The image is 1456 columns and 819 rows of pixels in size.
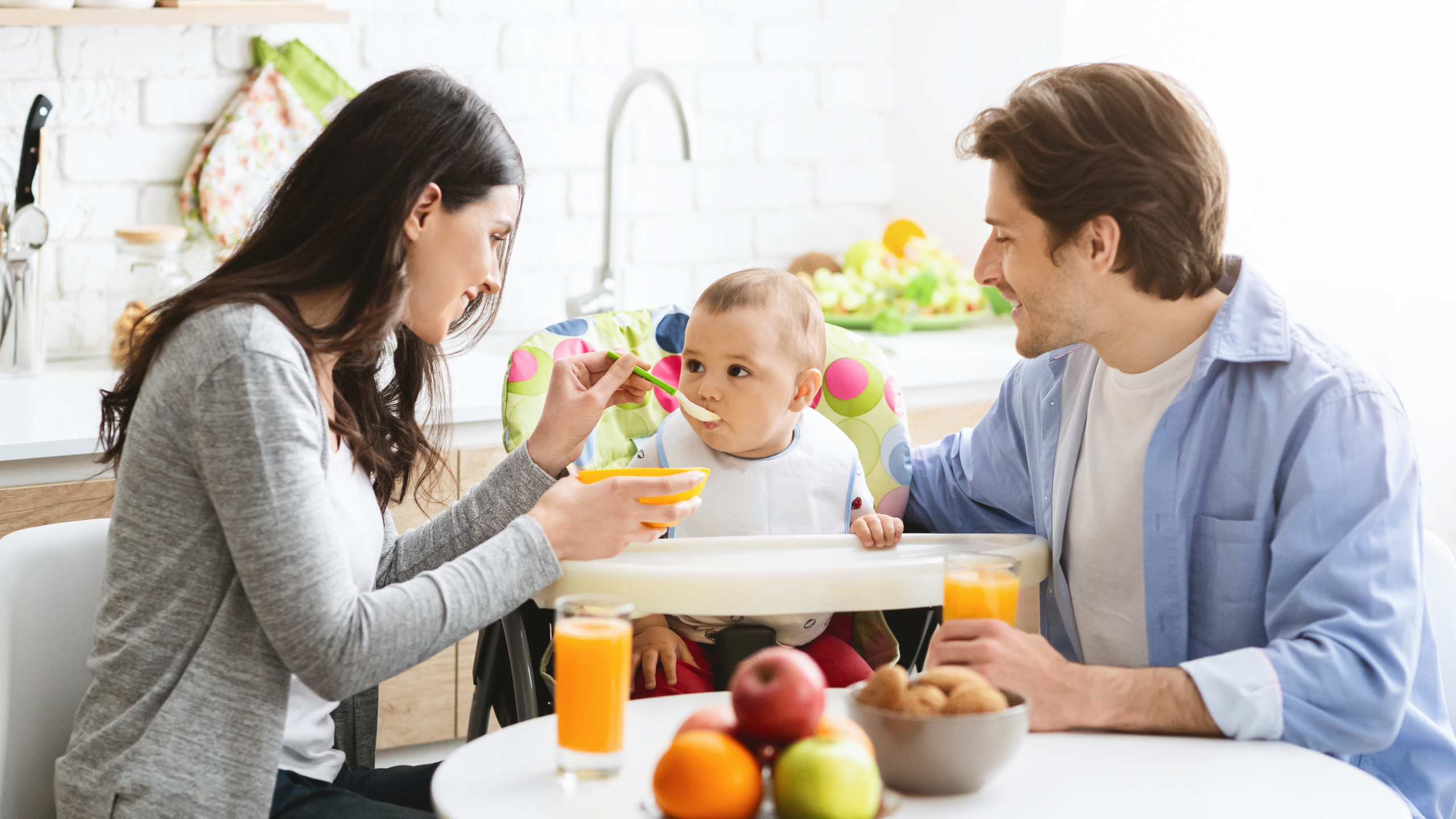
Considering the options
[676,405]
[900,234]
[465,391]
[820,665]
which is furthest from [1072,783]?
[900,234]

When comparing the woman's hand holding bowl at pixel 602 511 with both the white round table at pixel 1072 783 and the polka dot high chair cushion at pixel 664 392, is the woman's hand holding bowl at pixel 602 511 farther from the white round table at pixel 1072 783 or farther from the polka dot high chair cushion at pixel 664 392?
the polka dot high chair cushion at pixel 664 392

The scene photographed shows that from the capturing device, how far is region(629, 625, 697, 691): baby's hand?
158 centimetres

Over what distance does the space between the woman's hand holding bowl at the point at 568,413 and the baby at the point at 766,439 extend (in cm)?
13

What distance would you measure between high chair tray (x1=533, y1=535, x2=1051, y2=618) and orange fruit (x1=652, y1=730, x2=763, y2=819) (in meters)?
0.43

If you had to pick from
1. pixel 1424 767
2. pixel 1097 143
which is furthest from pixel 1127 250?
pixel 1424 767

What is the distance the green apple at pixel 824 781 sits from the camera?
946 mm

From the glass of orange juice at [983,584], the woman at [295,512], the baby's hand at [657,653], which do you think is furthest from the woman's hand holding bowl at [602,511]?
the glass of orange juice at [983,584]

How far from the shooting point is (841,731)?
100cm

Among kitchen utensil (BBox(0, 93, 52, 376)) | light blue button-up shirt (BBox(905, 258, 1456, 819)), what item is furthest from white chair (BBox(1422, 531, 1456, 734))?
kitchen utensil (BBox(0, 93, 52, 376))

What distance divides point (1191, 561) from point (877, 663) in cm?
49

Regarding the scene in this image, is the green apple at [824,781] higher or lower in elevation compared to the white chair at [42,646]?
higher

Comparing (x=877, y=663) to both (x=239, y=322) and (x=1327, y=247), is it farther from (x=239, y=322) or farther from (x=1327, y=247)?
(x=1327, y=247)

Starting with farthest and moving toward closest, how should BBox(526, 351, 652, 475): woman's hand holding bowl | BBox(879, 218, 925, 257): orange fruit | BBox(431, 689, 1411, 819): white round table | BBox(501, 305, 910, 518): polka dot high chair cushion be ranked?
1. BBox(879, 218, 925, 257): orange fruit
2. BBox(501, 305, 910, 518): polka dot high chair cushion
3. BBox(526, 351, 652, 475): woman's hand holding bowl
4. BBox(431, 689, 1411, 819): white round table

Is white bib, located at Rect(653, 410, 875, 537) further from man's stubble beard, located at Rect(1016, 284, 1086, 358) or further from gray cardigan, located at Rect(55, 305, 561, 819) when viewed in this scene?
gray cardigan, located at Rect(55, 305, 561, 819)
